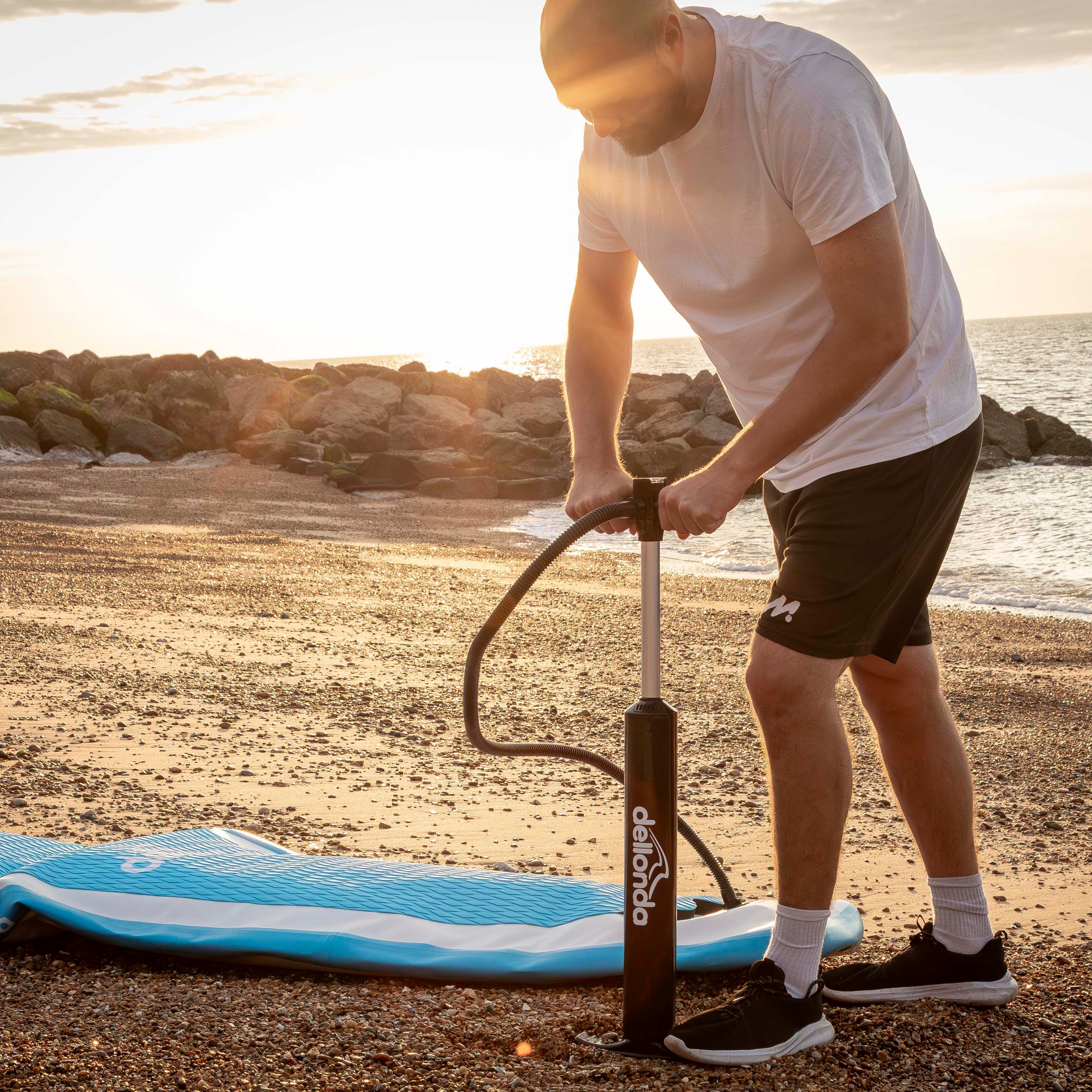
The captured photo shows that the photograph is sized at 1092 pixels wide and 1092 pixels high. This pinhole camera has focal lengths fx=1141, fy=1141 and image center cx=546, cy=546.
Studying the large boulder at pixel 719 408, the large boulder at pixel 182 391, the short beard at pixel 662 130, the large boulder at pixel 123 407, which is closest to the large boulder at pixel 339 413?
the large boulder at pixel 182 391

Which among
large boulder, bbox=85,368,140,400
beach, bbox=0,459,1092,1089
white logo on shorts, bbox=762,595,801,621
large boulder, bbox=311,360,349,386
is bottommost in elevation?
beach, bbox=0,459,1092,1089

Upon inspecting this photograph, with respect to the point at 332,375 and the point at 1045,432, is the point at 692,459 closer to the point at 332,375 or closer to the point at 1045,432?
the point at 1045,432

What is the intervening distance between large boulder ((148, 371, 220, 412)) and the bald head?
27.5 m

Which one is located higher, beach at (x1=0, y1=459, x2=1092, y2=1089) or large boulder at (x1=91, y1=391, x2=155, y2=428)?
large boulder at (x1=91, y1=391, x2=155, y2=428)

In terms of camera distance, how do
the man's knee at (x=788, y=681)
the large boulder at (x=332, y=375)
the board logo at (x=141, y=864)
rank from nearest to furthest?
the man's knee at (x=788, y=681) → the board logo at (x=141, y=864) → the large boulder at (x=332, y=375)

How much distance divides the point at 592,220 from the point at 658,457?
70.7ft

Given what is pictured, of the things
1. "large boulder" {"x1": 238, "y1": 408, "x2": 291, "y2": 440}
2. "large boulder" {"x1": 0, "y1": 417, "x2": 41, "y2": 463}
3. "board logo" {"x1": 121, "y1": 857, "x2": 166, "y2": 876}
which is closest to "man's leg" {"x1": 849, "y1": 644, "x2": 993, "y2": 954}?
"board logo" {"x1": 121, "y1": 857, "x2": 166, "y2": 876}

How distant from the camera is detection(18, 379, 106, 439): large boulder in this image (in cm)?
2530

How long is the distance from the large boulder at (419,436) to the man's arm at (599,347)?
2355 centimetres

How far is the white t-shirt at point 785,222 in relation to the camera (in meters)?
1.96

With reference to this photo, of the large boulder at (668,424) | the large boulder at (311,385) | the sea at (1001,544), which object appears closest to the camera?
the sea at (1001,544)

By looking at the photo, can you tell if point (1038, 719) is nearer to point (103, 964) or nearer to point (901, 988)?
point (901, 988)

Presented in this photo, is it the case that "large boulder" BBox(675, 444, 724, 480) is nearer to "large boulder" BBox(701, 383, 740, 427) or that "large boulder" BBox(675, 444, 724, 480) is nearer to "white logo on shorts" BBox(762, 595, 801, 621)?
"large boulder" BBox(701, 383, 740, 427)

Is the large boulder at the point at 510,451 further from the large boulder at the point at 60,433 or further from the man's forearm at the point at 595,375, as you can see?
the man's forearm at the point at 595,375
